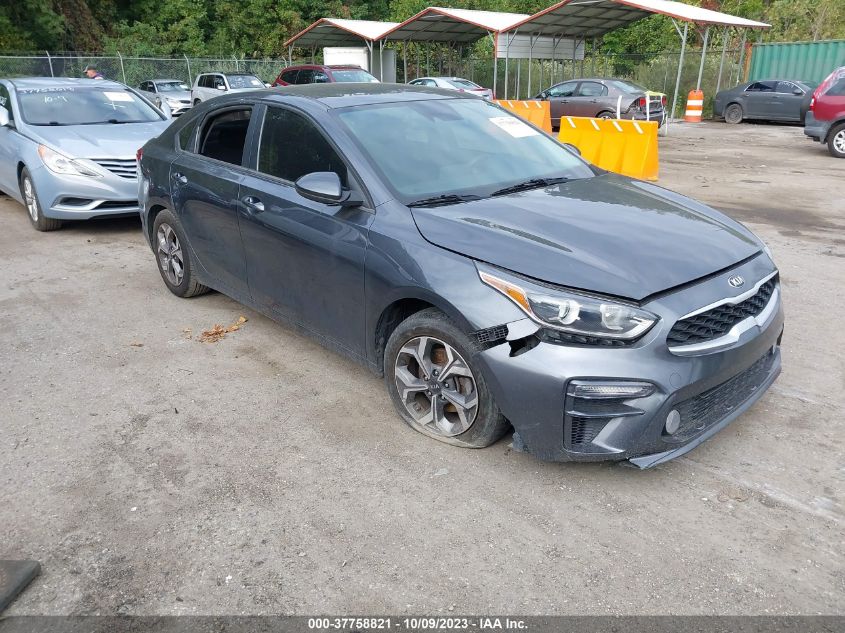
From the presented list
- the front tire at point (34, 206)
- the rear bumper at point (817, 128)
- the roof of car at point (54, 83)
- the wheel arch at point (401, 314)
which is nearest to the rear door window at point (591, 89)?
the rear bumper at point (817, 128)

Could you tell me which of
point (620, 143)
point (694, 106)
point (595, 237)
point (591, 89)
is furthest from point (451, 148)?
point (694, 106)

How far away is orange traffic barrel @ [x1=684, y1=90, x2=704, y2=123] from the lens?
24.1m

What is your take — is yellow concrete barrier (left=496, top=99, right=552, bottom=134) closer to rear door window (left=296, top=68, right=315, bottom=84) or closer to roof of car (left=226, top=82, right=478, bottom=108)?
rear door window (left=296, top=68, right=315, bottom=84)

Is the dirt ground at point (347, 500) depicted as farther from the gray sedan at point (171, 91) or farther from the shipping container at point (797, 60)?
the shipping container at point (797, 60)

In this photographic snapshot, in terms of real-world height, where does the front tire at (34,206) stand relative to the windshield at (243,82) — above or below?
below

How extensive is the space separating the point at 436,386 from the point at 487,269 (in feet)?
2.27

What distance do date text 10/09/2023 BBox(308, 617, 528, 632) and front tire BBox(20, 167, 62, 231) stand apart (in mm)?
7291

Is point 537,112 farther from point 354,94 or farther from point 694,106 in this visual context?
point 354,94

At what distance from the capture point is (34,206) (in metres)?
8.33

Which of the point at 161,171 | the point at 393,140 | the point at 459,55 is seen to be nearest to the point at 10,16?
the point at 459,55

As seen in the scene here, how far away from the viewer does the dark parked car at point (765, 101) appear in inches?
846

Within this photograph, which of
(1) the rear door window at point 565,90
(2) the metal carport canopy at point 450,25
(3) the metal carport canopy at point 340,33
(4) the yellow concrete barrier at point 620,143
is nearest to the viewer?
(4) the yellow concrete barrier at point 620,143

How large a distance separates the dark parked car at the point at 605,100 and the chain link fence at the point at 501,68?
5.88 metres

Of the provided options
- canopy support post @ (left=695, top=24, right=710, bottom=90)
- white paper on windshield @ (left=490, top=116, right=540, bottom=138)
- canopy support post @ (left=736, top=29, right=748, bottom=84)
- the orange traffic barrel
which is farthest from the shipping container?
white paper on windshield @ (left=490, top=116, right=540, bottom=138)
